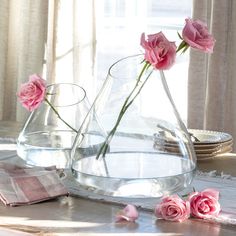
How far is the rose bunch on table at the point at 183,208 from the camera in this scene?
3.47 feet

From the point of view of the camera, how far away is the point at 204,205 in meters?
1.08

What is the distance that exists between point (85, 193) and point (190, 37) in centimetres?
39

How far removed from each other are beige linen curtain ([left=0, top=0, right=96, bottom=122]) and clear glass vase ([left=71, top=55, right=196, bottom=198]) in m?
1.70

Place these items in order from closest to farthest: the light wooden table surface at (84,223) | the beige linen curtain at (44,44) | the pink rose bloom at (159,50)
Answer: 1. the light wooden table surface at (84,223)
2. the pink rose bloom at (159,50)
3. the beige linen curtain at (44,44)

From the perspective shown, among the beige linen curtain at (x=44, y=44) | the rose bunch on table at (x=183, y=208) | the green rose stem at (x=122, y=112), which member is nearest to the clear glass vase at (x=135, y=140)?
the green rose stem at (x=122, y=112)

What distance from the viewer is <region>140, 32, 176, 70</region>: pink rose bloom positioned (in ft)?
3.71

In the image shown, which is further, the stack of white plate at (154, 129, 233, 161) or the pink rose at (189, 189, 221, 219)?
the stack of white plate at (154, 129, 233, 161)

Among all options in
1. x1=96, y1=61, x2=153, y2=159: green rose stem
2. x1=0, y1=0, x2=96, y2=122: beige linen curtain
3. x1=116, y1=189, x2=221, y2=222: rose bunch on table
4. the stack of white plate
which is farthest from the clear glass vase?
x1=0, y1=0, x2=96, y2=122: beige linen curtain

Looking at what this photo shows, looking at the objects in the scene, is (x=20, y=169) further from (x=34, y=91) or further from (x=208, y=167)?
(x=208, y=167)

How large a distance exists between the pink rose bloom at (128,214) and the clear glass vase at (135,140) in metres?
0.11

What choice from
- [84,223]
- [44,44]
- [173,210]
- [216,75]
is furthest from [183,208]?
[44,44]

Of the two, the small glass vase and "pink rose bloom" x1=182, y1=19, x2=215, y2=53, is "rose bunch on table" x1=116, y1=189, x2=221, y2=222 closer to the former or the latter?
"pink rose bloom" x1=182, y1=19, x2=215, y2=53

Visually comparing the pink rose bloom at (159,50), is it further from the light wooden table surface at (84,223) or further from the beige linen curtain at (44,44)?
the beige linen curtain at (44,44)

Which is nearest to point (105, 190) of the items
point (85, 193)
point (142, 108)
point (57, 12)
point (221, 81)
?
point (85, 193)
